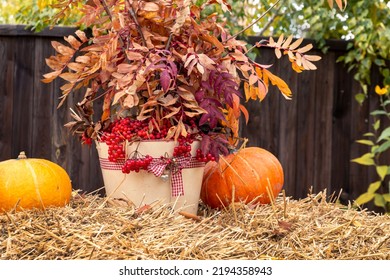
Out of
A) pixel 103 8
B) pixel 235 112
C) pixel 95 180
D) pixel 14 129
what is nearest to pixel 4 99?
pixel 14 129

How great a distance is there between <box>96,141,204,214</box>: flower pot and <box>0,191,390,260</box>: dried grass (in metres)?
0.06

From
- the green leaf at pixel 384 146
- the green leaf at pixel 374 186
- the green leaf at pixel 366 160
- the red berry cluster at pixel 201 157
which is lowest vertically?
the green leaf at pixel 374 186

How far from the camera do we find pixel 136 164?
1906mm

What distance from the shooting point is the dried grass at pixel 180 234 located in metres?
1.57

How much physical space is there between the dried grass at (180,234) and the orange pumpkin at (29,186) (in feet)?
0.20

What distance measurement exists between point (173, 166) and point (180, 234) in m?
0.33

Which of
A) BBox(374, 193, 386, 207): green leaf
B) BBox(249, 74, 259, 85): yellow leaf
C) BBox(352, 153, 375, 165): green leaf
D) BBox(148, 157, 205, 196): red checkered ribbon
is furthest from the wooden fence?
BBox(249, 74, 259, 85): yellow leaf

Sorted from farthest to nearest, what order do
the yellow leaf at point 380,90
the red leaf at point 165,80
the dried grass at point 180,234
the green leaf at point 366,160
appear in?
the green leaf at point 366,160 < the yellow leaf at point 380,90 < the red leaf at point 165,80 < the dried grass at point 180,234

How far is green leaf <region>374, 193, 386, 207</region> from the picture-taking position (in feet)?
13.5

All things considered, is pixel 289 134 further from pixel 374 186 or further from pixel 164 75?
pixel 164 75

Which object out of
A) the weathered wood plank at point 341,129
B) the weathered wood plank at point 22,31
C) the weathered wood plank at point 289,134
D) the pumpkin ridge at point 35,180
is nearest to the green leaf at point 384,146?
the weathered wood plank at point 341,129

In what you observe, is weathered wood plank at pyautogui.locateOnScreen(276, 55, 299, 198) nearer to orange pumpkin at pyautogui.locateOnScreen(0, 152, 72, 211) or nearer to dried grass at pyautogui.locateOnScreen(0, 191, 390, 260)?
dried grass at pyautogui.locateOnScreen(0, 191, 390, 260)

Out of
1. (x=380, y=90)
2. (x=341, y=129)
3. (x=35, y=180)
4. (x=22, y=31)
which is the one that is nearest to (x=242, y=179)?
(x=35, y=180)

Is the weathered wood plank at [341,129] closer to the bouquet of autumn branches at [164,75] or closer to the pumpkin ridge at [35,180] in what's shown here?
the bouquet of autumn branches at [164,75]
